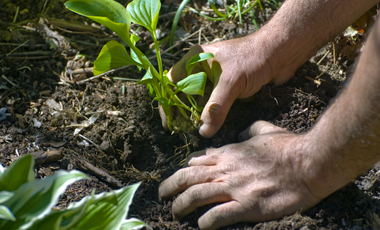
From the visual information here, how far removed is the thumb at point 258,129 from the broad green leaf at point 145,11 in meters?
0.73

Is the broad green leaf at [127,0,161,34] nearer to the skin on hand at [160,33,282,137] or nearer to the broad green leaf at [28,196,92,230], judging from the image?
the skin on hand at [160,33,282,137]

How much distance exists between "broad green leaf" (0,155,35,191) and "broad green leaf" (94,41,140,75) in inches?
20.8

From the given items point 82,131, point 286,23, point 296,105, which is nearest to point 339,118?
point 296,105

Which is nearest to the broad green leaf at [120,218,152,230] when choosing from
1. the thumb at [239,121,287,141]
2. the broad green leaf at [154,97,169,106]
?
the broad green leaf at [154,97,169,106]

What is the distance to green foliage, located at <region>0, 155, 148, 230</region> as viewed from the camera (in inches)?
34.0

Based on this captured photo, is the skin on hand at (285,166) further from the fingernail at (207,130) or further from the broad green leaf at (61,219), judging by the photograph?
the broad green leaf at (61,219)

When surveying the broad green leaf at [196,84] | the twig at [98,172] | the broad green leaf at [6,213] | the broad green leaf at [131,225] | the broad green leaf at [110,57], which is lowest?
the twig at [98,172]

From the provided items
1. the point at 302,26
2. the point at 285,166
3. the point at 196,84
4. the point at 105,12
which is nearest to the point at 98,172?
the point at 196,84

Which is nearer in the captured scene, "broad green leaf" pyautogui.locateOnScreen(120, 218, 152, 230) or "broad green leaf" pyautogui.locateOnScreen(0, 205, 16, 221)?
"broad green leaf" pyautogui.locateOnScreen(0, 205, 16, 221)

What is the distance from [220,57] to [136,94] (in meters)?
0.55

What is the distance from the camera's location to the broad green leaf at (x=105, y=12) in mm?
1188

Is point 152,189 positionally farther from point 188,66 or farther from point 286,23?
point 286,23

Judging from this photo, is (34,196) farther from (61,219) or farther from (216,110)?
(216,110)

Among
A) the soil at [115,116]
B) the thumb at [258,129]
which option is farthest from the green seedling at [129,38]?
the thumb at [258,129]
